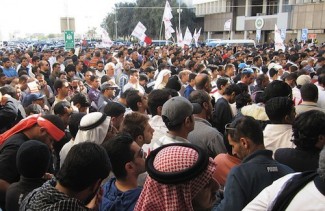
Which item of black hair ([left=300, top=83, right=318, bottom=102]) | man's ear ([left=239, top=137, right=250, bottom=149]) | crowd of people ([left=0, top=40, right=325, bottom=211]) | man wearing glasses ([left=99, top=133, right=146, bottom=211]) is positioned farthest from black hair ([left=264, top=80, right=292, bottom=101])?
man wearing glasses ([left=99, top=133, right=146, bottom=211])

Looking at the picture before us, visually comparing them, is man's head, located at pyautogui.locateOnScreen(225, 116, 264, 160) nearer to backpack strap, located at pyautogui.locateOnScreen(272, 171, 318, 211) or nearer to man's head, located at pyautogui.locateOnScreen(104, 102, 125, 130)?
backpack strap, located at pyautogui.locateOnScreen(272, 171, 318, 211)

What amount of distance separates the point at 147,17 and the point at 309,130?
60.9m

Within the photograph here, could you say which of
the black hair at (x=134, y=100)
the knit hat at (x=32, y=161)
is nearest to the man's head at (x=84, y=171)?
the knit hat at (x=32, y=161)

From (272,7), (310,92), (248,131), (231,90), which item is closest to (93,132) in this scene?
(248,131)

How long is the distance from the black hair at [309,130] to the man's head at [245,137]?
0.38 m

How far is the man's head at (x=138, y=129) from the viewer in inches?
129

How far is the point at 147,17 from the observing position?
61.7m

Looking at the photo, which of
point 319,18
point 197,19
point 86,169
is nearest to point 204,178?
point 86,169

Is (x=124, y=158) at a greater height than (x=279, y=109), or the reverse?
(x=279, y=109)

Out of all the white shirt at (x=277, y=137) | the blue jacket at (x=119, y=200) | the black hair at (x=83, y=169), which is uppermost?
the black hair at (x=83, y=169)

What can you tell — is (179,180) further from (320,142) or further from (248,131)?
(320,142)

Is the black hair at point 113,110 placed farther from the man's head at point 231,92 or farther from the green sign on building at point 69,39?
the green sign on building at point 69,39

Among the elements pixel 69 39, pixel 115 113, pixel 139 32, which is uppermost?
pixel 139 32

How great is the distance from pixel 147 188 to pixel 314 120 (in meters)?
1.61
